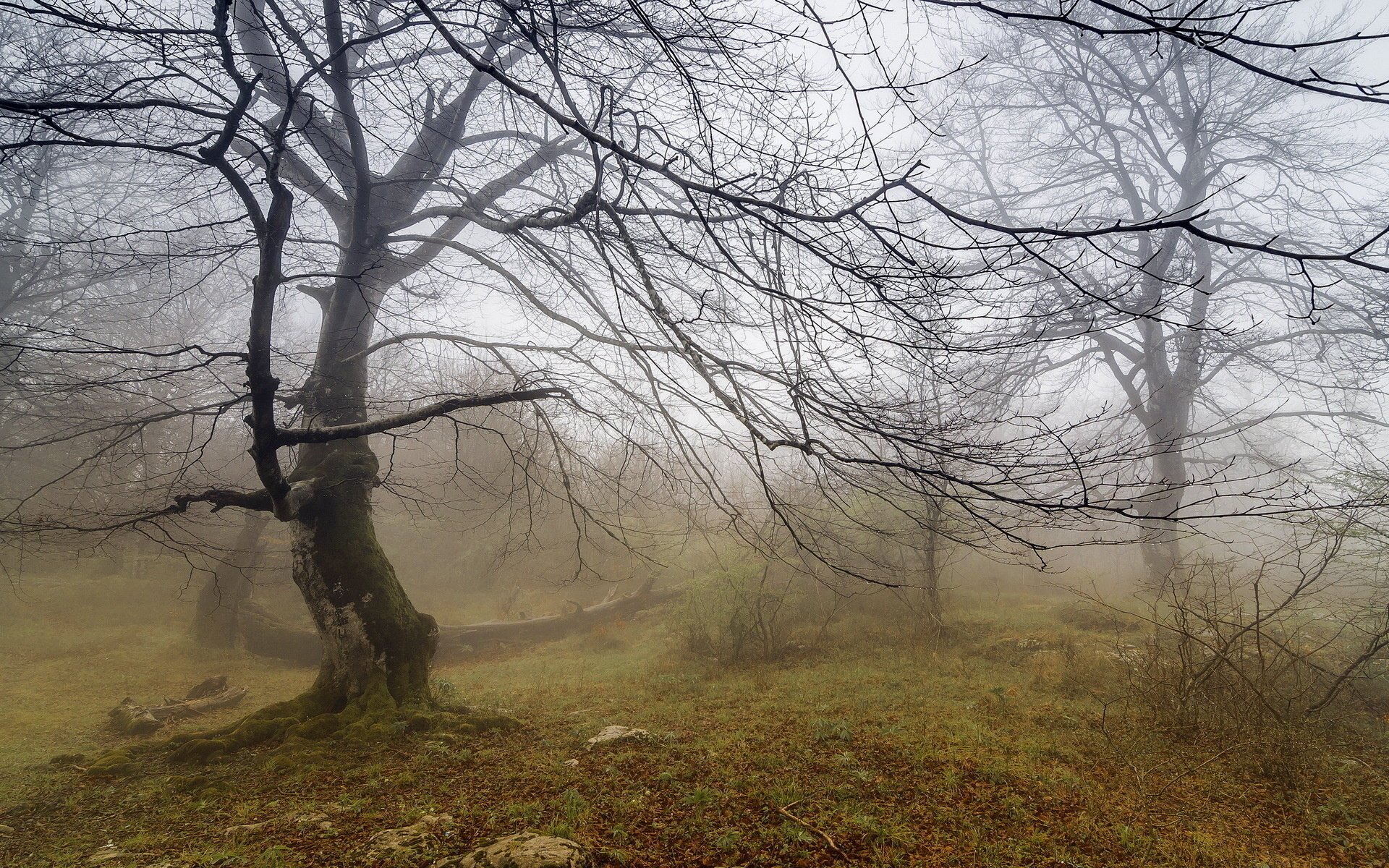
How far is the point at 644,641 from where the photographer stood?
535 inches

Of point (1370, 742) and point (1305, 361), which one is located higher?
point (1305, 361)

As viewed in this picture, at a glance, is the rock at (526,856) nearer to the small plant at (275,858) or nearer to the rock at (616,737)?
the small plant at (275,858)

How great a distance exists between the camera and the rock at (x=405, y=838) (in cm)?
314

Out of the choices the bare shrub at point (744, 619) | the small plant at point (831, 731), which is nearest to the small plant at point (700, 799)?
the small plant at point (831, 731)

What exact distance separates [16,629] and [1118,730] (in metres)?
17.7

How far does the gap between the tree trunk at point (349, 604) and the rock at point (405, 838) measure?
8.59 ft

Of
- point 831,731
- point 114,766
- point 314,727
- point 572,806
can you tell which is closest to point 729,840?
point 572,806

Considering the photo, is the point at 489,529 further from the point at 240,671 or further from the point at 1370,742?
the point at 1370,742

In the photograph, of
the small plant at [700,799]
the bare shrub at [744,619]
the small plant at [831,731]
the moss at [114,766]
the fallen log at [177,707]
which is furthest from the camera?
the bare shrub at [744,619]

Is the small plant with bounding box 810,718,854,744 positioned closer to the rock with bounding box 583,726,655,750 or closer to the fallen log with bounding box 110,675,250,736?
the rock with bounding box 583,726,655,750

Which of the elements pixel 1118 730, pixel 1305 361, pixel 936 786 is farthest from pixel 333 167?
pixel 1305 361

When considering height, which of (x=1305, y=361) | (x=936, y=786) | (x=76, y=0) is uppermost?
(x=1305, y=361)

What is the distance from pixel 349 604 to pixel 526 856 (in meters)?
3.88

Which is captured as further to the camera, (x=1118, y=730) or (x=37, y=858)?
(x=1118, y=730)
